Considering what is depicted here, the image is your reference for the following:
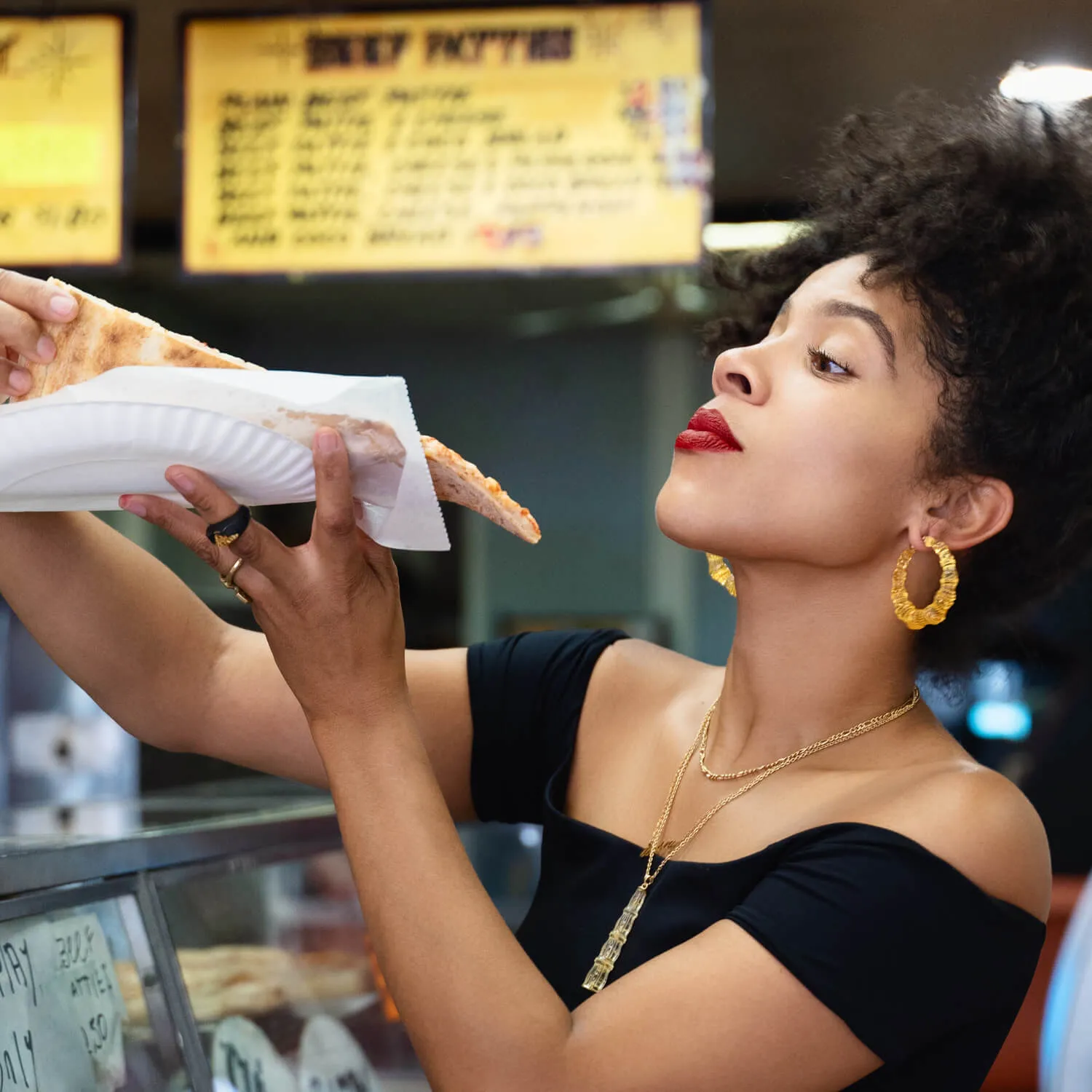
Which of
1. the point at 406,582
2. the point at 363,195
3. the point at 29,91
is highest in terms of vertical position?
the point at 29,91

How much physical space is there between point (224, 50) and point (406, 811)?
262 cm

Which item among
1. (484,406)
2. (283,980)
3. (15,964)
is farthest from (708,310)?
(15,964)

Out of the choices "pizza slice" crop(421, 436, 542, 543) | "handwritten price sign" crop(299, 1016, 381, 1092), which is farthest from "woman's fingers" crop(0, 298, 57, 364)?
"handwritten price sign" crop(299, 1016, 381, 1092)

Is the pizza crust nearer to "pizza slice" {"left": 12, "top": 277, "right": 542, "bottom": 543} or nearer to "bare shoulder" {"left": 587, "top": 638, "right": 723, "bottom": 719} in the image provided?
"pizza slice" {"left": 12, "top": 277, "right": 542, "bottom": 543}

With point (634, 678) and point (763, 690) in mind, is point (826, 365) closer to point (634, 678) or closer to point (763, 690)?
point (763, 690)

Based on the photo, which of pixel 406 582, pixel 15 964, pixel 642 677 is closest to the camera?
pixel 15 964

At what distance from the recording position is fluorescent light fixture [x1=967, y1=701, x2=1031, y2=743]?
564 cm

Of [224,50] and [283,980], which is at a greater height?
[224,50]

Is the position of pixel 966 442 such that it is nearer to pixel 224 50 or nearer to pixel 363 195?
pixel 363 195

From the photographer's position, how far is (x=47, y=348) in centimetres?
118

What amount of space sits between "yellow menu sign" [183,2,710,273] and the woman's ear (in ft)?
5.78

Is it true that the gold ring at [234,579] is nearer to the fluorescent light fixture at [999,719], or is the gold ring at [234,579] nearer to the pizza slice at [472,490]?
the pizza slice at [472,490]

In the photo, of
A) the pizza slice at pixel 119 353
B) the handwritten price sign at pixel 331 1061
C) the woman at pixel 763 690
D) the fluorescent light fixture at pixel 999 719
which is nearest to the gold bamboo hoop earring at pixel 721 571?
the woman at pixel 763 690

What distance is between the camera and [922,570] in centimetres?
147
